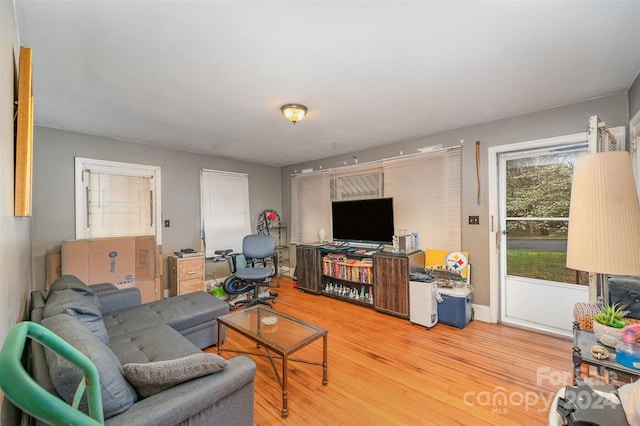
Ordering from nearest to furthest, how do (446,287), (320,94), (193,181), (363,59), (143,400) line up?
(143,400)
(363,59)
(320,94)
(446,287)
(193,181)

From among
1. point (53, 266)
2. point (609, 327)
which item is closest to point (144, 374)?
point (609, 327)

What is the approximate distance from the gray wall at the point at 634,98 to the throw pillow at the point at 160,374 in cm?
367

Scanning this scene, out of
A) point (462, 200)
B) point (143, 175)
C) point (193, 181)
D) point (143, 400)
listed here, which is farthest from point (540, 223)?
point (143, 175)

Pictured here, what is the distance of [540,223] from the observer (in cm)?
309

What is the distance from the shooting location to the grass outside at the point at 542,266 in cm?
298

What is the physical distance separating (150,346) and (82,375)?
906 millimetres

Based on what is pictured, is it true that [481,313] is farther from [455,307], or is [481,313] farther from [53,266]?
[53,266]

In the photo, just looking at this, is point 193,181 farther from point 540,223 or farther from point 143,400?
point 540,223

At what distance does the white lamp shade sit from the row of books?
281cm

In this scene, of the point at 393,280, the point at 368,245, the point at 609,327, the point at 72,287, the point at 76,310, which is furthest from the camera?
the point at 368,245

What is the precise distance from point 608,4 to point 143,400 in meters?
3.08

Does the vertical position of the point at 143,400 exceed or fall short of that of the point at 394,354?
it exceeds it

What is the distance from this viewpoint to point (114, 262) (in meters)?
3.51

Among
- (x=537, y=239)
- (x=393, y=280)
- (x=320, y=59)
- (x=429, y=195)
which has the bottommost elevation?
(x=393, y=280)
